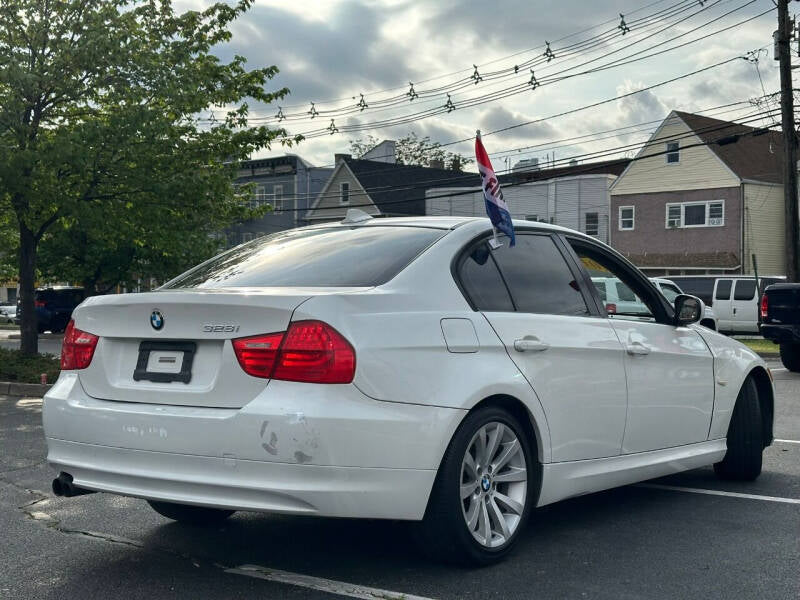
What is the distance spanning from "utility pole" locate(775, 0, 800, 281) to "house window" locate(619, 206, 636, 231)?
2284 cm

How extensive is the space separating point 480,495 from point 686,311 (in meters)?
2.22

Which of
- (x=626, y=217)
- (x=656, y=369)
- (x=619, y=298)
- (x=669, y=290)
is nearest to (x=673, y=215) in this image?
(x=626, y=217)

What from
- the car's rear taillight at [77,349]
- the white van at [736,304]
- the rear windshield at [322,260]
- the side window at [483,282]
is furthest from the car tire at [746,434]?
the white van at [736,304]

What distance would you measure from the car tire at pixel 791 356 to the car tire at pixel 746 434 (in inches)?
409

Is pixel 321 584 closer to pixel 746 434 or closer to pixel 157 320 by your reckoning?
pixel 157 320

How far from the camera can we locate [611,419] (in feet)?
17.7

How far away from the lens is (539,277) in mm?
5340

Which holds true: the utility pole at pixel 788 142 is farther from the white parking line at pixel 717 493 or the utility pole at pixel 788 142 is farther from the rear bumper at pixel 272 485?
the rear bumper at pixel 272 485

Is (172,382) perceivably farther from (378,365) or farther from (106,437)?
(378,365)

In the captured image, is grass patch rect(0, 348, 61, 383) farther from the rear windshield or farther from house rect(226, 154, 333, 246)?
house rect(226, 154, 333, 246)

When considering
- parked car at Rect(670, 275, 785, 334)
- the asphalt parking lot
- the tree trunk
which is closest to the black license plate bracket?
the asphalt parking lot

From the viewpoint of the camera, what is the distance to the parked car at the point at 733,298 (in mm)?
30328

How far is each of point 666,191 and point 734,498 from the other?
4295 cm

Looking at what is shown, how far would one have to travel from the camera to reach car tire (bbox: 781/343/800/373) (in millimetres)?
16422
